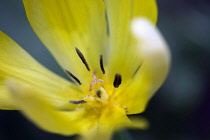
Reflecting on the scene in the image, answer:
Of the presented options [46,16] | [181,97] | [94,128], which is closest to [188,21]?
[181,97]

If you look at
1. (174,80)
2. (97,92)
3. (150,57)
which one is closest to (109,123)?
(97,92)

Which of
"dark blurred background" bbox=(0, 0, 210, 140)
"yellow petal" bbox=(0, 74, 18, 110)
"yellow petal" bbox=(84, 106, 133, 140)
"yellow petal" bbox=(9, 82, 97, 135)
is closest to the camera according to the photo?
"yellow petal" bbox=(9, 82, 97, 135)

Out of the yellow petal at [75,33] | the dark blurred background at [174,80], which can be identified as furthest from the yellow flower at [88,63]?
the dark blurred background at [174,80]

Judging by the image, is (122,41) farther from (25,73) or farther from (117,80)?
(25,73)

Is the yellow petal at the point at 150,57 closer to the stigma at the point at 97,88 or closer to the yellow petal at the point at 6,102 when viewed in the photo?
the stigma at the point at 97,88

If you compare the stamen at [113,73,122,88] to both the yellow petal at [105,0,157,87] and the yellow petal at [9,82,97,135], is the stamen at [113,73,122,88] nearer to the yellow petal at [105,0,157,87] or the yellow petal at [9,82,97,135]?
the yellow petal at [105,0,157,87]

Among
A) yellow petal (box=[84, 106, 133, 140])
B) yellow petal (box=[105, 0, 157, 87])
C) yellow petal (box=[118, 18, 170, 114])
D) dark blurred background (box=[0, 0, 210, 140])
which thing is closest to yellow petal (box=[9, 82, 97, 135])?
yellow petal (box=[84, 106, 133, 140])
